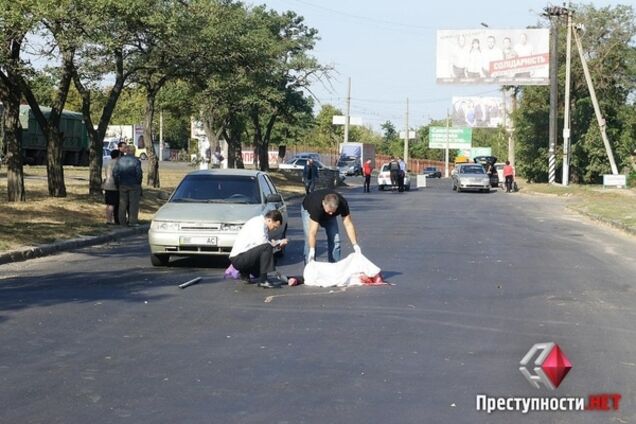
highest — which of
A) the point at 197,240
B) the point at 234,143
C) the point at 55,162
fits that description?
the point at 234,143

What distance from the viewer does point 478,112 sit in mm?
112500

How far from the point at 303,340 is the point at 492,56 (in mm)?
49058

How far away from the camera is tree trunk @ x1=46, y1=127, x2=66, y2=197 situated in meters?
25.9

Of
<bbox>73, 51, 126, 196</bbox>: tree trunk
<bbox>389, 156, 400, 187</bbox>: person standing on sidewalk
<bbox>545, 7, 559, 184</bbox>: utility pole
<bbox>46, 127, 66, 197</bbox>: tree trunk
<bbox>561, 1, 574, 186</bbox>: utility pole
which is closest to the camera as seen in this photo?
<bbox>46, 127, 66, 197</bbox>: tree trunk

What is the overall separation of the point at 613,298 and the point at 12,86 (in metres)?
15.8

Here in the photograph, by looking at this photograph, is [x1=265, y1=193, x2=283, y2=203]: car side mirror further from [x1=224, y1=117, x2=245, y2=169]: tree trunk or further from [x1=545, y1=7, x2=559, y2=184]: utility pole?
[x1=545, y1=7, x2=559, y2=184]: utility pole

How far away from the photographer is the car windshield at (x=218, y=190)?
1623 cm

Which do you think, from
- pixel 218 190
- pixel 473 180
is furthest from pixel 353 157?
pixel 218 190

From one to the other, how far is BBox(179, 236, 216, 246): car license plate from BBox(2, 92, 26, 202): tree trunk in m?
10.0

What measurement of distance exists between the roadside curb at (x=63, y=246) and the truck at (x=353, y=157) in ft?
188

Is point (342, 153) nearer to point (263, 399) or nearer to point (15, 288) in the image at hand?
point (15, 288)

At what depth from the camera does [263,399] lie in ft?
23.4

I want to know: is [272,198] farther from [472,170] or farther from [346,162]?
[346,162]

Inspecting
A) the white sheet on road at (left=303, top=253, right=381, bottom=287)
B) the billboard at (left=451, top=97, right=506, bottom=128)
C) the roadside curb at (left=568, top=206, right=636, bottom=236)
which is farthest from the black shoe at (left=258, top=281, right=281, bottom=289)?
the billboard at (left=451, top=97, right=506, bottom=128)
